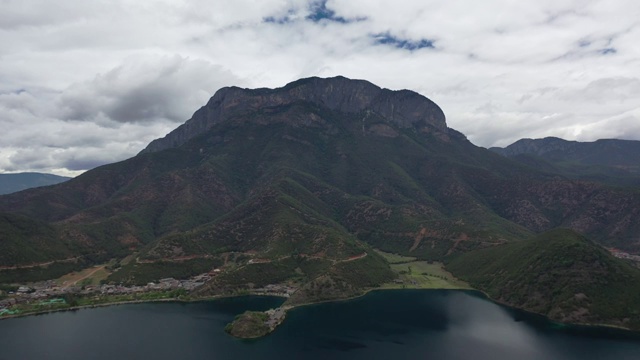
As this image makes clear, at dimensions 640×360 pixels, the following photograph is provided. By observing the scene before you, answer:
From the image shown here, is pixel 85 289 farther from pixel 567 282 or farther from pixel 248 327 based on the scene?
pixel 567 282

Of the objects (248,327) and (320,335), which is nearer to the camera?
(320,335)

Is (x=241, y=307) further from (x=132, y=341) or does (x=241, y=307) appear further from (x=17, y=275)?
(x=17, y=275)

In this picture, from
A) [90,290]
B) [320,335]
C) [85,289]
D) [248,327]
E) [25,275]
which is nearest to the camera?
[320,335]

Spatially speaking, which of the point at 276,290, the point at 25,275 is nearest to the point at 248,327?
the point at 276,290

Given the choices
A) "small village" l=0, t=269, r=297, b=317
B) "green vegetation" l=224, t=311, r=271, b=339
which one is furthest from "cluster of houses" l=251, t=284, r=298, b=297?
"green vegetation" l=224, t=311, r=271, b=339

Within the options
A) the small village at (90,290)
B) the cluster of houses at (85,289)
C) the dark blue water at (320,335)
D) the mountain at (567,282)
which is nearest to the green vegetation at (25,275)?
the small village at (90,290)

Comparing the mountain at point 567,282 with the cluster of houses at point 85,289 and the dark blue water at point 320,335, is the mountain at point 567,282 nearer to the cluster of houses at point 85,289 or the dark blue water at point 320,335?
the dark blue water at point 320,335
